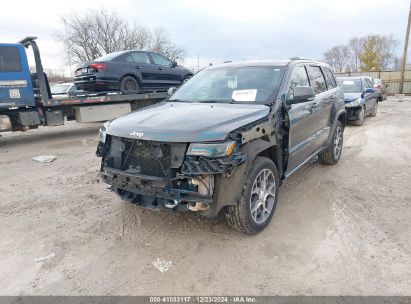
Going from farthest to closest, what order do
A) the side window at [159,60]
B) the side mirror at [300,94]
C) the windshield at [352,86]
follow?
the windshield at [352,86]
the side window at [159,60]
the side mirror at [300,94]

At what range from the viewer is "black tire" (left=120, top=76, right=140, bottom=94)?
10305 millimetres

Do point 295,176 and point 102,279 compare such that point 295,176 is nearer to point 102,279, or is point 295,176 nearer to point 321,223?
point 321,223

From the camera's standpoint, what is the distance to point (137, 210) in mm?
4062

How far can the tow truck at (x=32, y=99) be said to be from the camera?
8.25m

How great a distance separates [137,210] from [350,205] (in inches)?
108

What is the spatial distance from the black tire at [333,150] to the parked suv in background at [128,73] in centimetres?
667

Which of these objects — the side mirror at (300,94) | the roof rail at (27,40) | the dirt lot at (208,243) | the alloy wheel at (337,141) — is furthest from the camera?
the roof rail at (27,40)

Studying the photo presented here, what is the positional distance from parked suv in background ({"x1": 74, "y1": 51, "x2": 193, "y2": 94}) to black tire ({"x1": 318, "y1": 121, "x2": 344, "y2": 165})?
262 inches

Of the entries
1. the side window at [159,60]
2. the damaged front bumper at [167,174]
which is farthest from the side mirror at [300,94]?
the side window at [159,60]

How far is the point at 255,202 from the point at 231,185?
0.58m

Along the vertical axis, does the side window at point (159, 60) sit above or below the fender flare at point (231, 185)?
above

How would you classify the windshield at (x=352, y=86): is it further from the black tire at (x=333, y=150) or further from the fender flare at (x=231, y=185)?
the fender flare at (x=231, y=185)

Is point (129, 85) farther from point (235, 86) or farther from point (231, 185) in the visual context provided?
point (231, 185)

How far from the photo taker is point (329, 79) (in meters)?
5.72
